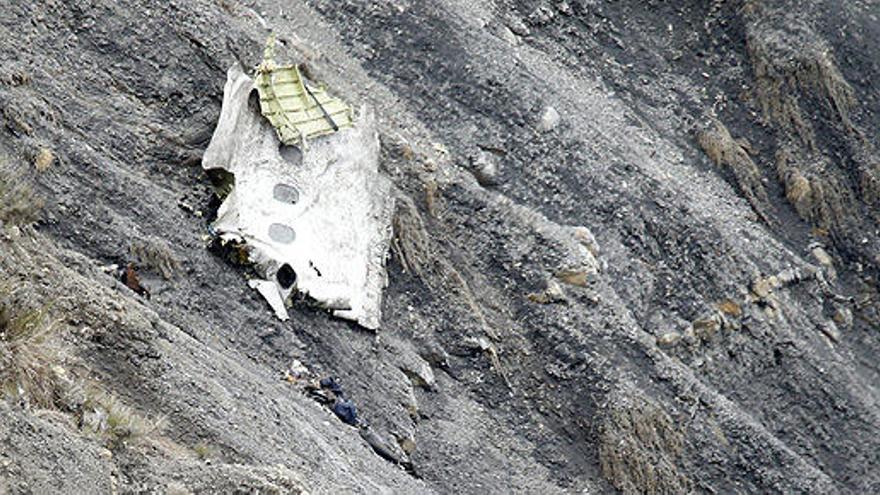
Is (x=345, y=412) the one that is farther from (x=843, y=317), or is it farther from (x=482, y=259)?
(x=843, y=317)

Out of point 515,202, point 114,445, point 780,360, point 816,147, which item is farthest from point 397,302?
point 816,147

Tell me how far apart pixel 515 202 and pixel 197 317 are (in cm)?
740

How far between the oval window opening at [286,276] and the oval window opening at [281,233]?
1.38 ft

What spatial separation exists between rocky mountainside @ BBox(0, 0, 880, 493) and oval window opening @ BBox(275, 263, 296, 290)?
270mm

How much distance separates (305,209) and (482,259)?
3.77m

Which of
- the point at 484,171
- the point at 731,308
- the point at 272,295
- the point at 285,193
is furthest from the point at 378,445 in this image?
the point at 731,308

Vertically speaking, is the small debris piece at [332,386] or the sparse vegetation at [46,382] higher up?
the sparse vegetation at [46,382]

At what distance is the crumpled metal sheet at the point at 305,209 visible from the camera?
15.0 m

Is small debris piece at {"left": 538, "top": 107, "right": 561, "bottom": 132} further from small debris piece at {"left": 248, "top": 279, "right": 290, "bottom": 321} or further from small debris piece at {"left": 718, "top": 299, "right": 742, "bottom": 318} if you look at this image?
small debris piece at {"left": 248, "top": 279, "right": 290, "bottom": 321}

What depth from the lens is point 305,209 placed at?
15914 mm

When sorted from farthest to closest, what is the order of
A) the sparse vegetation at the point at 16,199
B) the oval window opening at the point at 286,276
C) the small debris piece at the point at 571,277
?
the small debris piece at the point at 571,277 → the oval window opening at the point at 286,276 → the sparse vegetation at the point at 16,199

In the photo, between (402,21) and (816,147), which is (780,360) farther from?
(402,21)

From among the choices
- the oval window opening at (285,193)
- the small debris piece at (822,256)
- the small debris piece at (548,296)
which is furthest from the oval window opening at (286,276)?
the small debris piece at (822,256)

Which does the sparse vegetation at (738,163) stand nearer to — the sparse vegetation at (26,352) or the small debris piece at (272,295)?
the small debris piece at (272,295)
